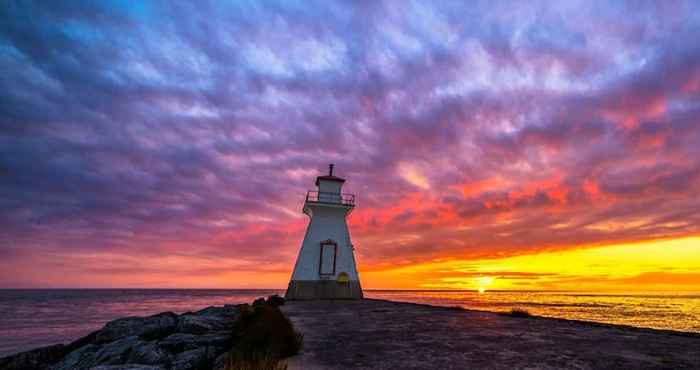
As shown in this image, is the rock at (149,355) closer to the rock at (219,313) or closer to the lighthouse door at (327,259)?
the rock at (219,313)

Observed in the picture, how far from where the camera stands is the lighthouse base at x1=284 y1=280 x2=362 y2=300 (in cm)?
2547

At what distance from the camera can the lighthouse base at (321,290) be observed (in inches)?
1003

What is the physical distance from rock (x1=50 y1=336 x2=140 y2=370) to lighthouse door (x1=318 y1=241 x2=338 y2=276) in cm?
1695

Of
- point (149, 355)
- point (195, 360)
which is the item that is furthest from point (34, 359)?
point (195, 360)

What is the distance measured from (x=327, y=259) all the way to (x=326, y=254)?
0.36 meters

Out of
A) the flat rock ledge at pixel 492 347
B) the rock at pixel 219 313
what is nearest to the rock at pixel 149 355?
the flat rock ledge at pixel 492 347

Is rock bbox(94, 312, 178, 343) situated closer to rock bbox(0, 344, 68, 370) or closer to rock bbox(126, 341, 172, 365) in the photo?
rock bbox(0, 344, 68, 370)

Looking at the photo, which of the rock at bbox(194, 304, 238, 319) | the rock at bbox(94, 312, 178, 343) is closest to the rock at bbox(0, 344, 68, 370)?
the rock at bbox(94, 312, 178, 343)

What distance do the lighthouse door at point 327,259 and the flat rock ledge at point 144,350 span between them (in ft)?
39.8

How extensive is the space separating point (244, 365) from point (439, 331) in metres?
6.44

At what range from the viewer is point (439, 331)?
10.2 m

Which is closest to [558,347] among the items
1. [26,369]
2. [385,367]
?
[385,367]

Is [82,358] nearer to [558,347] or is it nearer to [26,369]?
[26,369]

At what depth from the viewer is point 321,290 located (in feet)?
84.8
